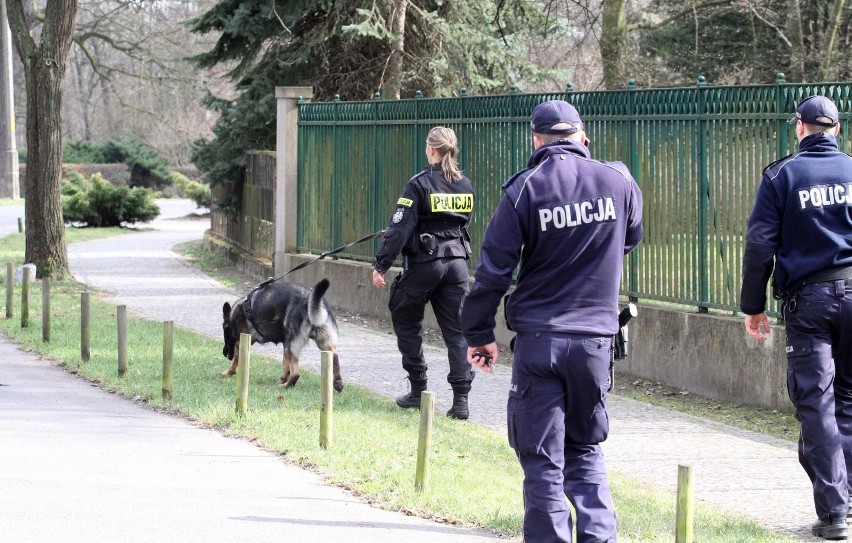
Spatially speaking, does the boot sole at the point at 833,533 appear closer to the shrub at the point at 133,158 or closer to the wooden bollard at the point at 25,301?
the wooden bollard at the point at 25,301

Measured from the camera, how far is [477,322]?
5293mm

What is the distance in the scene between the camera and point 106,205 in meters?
34.3

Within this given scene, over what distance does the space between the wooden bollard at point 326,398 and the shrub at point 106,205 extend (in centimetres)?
2729

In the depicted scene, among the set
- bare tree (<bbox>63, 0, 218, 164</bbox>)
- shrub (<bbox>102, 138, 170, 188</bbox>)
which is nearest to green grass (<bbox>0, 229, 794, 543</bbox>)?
bare tree (<bbox>63, 0, 218, 164</bbox>)

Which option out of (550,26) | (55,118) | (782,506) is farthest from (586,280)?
(550,26)

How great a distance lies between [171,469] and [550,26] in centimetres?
1578

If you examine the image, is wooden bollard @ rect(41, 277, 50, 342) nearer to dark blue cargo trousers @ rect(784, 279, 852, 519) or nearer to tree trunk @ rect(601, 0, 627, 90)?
dark blue cargo trousers @ rect(784, 279, 852, 519)

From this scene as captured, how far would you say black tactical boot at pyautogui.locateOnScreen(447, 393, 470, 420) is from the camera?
921 centimetres

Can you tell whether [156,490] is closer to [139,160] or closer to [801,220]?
[801,220]

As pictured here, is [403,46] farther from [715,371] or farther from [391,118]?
[715,371]

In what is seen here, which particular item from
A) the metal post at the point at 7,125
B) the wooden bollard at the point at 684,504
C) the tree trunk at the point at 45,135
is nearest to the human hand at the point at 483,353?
the wooden bollard at the point at 684,504

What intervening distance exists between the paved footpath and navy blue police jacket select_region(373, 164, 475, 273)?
143cm

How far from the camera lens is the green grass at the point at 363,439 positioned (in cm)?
640

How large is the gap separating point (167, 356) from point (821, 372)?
535 centimetres
